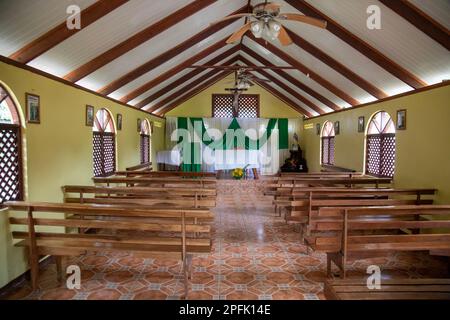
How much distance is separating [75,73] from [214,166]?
7659mm

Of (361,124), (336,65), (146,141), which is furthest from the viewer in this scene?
(146,141)

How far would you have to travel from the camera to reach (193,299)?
288 centimetres

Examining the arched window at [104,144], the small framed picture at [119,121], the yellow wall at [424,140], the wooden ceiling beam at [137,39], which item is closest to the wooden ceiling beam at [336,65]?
the yellow wall at [424,140]

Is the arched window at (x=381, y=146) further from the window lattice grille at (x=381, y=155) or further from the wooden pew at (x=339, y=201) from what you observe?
the wooden pew at (x=339, y=201)

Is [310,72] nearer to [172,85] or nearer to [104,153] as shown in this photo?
[172,85]

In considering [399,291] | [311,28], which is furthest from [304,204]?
[311,28]

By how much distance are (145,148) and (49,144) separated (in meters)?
5.42

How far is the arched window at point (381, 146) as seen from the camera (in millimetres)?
6195

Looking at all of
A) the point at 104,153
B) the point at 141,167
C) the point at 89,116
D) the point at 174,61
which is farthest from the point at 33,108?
the point at 141,167

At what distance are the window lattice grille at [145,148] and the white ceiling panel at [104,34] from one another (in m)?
4.84

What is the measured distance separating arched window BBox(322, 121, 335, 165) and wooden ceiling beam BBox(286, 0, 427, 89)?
14.9 ft

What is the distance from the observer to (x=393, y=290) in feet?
5.62

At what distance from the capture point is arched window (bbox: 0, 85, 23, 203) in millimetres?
3366
